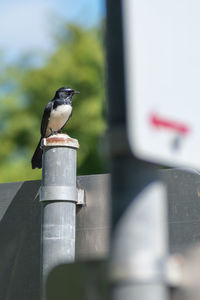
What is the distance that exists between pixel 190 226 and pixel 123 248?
2944 mm

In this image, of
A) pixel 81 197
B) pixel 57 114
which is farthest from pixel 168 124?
pixel 57 114

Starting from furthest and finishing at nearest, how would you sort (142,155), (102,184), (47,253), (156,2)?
(102,184)
(47,253)
(156,2)
(142,155)

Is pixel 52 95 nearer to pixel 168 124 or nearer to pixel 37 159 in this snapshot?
pixel 37 159

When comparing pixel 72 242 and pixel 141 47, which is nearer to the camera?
pixel 141 47

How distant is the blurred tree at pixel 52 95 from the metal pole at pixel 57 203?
1688cm

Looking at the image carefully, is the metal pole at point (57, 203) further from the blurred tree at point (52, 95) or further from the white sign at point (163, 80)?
the blurred tree at point (52, 95)

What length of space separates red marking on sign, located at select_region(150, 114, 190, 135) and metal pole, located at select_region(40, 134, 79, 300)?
9.37 feet

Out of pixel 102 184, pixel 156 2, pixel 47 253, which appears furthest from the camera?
pixel 102 184

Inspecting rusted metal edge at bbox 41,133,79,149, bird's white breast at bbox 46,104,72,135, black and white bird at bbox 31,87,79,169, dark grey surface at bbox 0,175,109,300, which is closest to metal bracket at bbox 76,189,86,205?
dark grey surface at bbox 0,175,109,300

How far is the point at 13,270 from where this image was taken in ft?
16.5

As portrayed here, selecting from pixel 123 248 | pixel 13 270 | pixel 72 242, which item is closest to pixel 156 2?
pixel 123 248

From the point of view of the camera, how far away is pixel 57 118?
9.36 m

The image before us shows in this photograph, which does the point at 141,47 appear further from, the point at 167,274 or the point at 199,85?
the point at 167,274

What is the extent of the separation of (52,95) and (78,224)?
2056 cm
